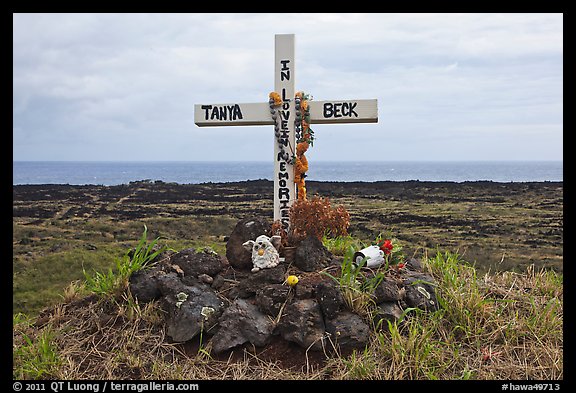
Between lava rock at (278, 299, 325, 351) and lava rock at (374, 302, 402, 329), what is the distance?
60 centimetres

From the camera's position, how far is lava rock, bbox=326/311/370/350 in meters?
5.30

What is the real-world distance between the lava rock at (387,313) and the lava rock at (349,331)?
7.3 inches

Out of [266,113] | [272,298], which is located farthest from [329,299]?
[266,113]

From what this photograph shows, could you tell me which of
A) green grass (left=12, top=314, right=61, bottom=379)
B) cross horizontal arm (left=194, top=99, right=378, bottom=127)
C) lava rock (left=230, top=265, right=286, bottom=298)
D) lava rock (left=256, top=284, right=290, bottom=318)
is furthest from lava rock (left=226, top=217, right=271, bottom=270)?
green grass (left=12, top=314, right=61, bottom=379)

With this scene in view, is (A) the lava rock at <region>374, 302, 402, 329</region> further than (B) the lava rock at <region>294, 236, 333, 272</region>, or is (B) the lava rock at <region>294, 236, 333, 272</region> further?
(B) the lava rock at <region>294, 236, 333, 272</region>

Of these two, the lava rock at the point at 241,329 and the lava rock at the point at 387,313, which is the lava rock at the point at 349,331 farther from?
the lava rock at the point at 241,329

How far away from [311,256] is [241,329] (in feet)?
4.11

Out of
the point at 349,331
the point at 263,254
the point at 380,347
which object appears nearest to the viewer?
the point at 380,347

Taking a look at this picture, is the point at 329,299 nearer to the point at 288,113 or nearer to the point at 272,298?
the point at 272,298

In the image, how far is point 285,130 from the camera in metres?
7.00

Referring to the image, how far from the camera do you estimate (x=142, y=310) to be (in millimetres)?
5914

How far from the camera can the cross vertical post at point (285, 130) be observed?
22.9ft

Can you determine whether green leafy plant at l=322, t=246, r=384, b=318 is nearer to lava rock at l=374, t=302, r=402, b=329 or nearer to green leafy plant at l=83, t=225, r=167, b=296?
lava rock at l=374, t=302, r=402, b=329
